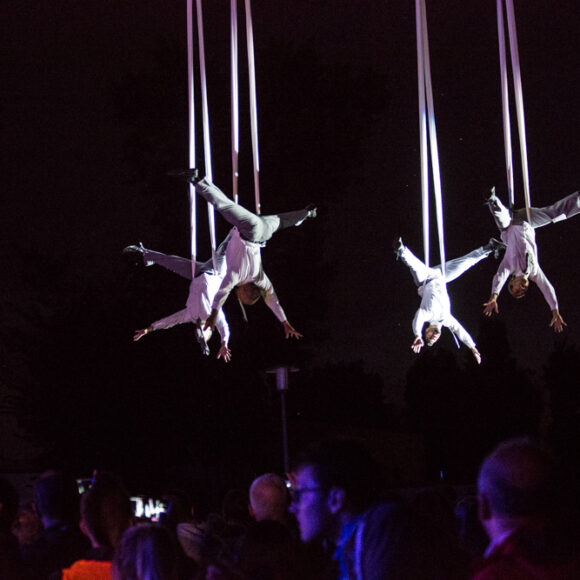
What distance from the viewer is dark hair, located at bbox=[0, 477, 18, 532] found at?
11.2 feet

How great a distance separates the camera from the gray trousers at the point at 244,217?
7.90 m

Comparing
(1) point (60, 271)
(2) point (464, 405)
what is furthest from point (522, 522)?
(2) point (464, 405)

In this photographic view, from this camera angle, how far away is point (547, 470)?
6.77 ft

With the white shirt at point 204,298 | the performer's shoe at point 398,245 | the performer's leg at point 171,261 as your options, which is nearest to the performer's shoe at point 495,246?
the performer's shoe at point 398,245

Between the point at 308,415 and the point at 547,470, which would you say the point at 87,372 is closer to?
the point at 308,415

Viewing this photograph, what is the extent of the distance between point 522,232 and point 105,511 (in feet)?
20.0

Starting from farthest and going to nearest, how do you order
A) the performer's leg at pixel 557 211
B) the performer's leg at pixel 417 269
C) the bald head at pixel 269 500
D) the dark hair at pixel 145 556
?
1. the performer's leg at pixel 417 269
2. the performer's leg at pixel 557 211
3. the bald head at pixel 269 500
4. the dark hair at pixel 145 556

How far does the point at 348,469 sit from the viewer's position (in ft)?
8.70

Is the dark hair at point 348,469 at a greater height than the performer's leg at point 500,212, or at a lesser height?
lesser

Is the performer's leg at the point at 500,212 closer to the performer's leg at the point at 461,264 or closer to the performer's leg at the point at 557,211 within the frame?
the performer's leg at the point at 557,211

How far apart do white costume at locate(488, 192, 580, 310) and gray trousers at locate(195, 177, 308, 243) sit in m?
1.87

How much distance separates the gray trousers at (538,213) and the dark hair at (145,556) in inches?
247

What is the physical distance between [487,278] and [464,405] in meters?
5.85

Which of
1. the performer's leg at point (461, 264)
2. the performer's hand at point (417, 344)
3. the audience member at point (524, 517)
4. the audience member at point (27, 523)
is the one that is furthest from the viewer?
the performer's leg at point (461, 264)
